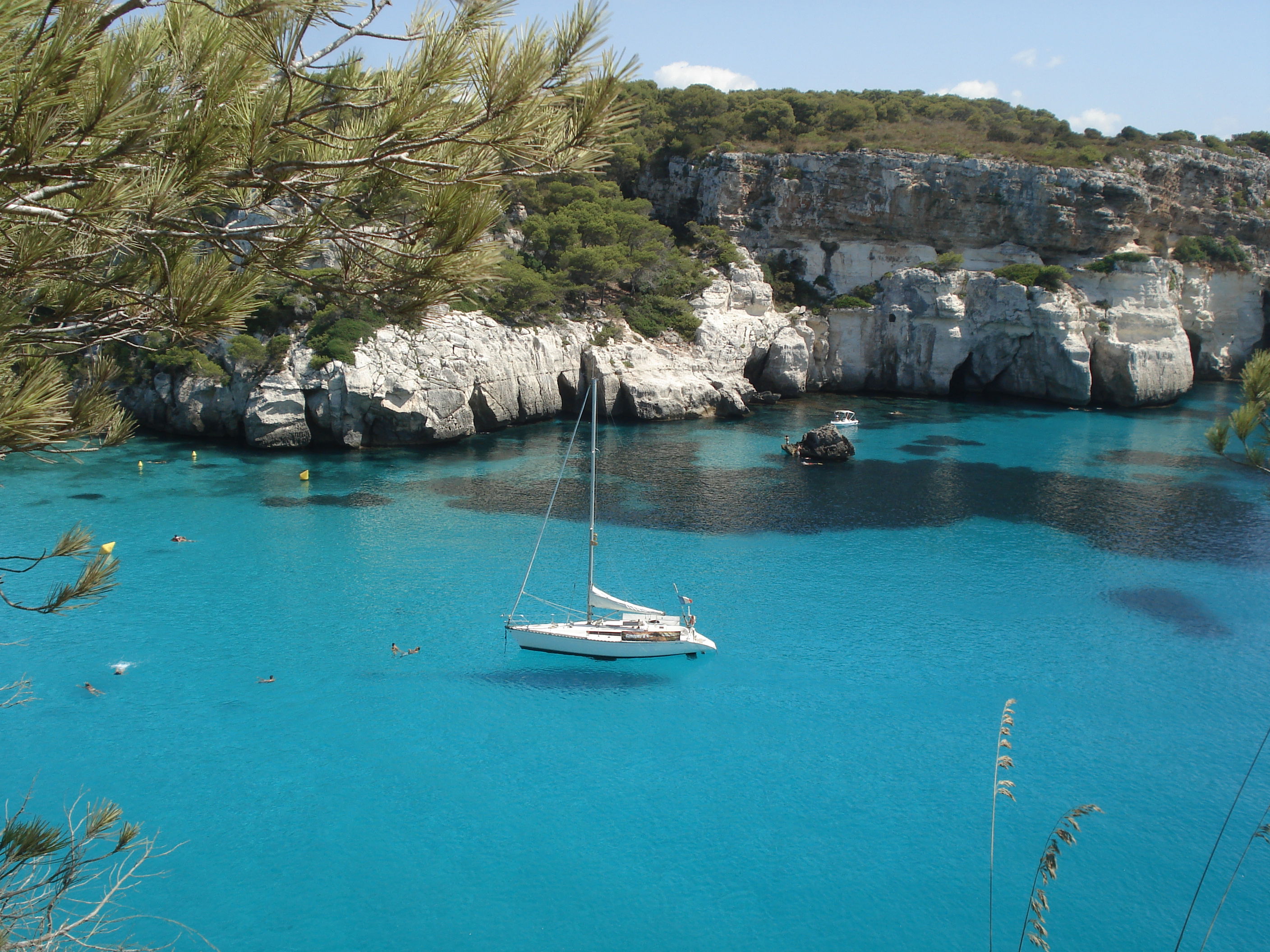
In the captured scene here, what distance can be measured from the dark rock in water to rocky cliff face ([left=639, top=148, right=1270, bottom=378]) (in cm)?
1771

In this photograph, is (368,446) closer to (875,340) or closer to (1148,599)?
(1148,599)

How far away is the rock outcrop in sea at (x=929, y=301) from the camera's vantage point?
127 feet

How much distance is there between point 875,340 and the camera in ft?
154

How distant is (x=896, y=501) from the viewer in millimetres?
26703

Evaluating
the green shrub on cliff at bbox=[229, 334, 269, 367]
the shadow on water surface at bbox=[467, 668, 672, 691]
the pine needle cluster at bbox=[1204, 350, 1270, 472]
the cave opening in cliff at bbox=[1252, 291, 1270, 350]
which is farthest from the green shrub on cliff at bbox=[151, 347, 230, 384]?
the cave opening in cliff at bbox=[1252, 291, 1270, 350]

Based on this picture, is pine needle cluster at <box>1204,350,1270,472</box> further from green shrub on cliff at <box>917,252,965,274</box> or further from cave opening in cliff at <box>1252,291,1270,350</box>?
cave opening in cliff at <box>1252,291,1270,350</box>

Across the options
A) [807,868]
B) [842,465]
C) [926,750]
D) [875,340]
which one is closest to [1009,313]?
[875,340]

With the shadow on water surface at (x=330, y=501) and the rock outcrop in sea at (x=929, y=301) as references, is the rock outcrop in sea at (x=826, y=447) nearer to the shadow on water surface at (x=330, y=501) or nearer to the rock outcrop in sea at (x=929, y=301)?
the rock outcrop in sea at (x=929, y=301)

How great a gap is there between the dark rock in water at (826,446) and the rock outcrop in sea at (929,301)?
847 centimetres

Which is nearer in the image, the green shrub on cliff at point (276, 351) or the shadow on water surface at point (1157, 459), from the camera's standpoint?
the green shrub on cliff at point (276, 351)

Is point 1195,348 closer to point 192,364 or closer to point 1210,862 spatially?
point 1210,862

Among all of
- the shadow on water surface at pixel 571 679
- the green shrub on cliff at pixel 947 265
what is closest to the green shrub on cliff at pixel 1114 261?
the green shrub on cliff at pixel 947 265

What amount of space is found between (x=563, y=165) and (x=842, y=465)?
27.4 metres

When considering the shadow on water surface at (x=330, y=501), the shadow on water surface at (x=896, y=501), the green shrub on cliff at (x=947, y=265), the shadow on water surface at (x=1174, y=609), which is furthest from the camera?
the green shrub on cliff at (x=947, y=265)
